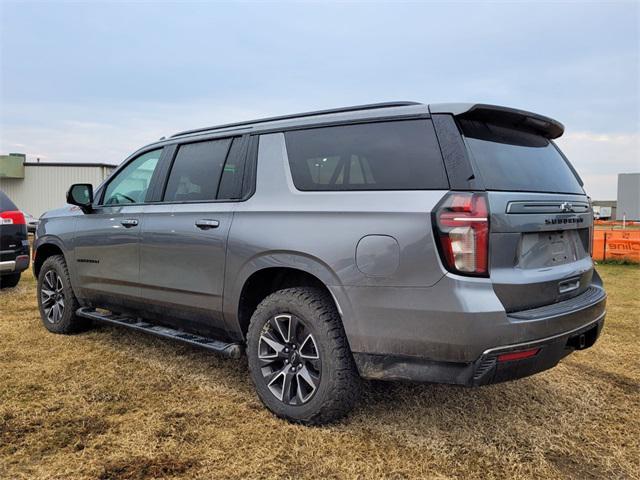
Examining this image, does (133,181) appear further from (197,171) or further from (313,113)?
(313,113)

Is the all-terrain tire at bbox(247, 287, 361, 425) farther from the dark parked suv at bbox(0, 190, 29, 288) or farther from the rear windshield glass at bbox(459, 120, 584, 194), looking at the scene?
the dark parked suv at bbox(0, 190, 29, 288)

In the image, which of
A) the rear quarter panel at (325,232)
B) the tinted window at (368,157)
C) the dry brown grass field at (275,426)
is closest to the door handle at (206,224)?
the rear quarter panel at (325,232)

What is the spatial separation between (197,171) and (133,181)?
0.92m

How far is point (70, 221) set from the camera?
488 cm

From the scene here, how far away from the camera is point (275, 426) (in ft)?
9.75

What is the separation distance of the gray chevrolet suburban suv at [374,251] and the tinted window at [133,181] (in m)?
0.42

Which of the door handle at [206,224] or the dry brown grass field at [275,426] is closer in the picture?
the dry brown grass field at [275,426]

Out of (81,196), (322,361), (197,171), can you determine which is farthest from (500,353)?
(81,196)

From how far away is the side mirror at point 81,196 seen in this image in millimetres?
4523

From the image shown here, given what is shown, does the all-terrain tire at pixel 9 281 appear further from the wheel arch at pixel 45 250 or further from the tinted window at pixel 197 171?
the tinted window at pixel 197 171

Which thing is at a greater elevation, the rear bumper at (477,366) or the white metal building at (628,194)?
the white metal building at (628,194)

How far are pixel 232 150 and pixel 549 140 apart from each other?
2175 millimetres

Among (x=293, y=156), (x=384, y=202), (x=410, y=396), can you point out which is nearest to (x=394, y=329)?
(x=384, y=202)

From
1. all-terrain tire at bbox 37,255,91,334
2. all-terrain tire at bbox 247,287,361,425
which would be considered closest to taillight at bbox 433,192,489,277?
all-terrain tire at bbox 247,287,361,425
